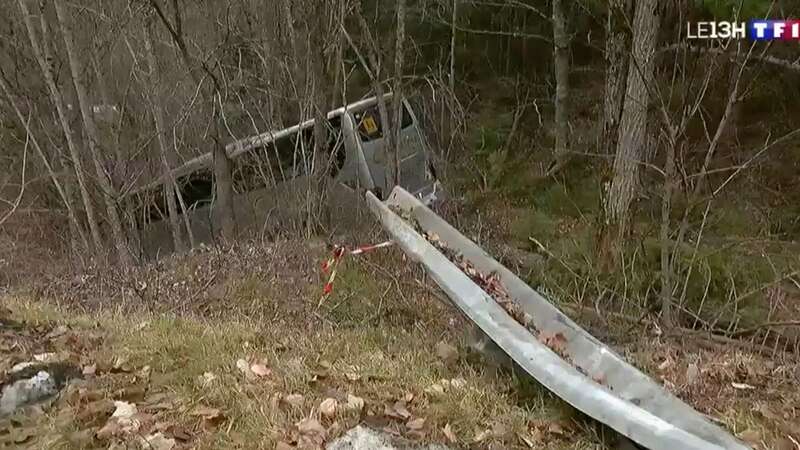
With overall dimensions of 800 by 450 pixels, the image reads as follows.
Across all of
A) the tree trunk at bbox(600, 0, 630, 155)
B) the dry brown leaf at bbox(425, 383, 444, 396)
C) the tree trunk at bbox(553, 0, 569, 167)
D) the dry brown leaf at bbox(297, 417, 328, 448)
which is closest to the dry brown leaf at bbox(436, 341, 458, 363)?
the dry brown leaf at bbox(425, 383, 444, 396)

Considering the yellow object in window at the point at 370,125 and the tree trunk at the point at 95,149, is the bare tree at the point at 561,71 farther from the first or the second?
the tree trunk at the point at 95,149

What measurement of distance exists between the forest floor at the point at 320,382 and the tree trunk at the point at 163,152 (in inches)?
149

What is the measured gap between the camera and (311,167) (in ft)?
26.8

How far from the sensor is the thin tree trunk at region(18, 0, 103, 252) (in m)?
8.58

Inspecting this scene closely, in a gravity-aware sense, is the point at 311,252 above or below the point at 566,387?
below

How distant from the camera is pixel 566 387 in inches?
118

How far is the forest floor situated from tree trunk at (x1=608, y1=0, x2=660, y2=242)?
60.1 inches

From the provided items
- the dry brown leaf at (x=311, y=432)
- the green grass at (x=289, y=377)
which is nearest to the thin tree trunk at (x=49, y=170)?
the green grass at (x=289, y=377)

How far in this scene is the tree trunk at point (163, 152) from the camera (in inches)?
348

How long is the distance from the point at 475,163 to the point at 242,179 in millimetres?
3027

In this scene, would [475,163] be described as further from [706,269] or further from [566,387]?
[566,387]

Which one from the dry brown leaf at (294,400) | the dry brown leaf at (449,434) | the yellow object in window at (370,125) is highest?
the dry brown leaf at (294,400)

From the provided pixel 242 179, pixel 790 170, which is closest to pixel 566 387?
pixel 242 179

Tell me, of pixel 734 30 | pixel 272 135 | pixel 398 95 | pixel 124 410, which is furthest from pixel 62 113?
pixel 734 30
